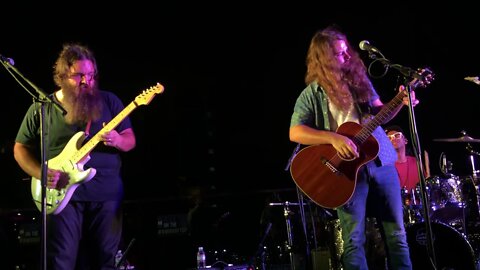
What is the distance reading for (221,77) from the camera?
768 cm

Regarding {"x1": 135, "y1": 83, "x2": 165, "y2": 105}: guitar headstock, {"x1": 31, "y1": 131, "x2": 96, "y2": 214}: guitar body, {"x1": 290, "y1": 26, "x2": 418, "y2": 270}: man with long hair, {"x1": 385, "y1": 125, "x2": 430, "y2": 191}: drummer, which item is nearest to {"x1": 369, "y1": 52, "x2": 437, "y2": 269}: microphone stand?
{"x1": 290, "y1": 26, "x2": 418, "y2": 270}: man with long hair

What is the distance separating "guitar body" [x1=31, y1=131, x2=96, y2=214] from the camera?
10.3ft

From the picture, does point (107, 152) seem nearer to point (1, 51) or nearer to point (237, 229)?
point (237, 229)

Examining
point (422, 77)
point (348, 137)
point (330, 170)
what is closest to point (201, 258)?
point (330, 170)

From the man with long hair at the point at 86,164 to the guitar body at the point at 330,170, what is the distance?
1.28 m

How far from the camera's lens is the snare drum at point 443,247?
4.36 m

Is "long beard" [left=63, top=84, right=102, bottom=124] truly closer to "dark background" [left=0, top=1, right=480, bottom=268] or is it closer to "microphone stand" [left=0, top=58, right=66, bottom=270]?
"microphone stand" [left=0, top=58, right=66, bottom=270]

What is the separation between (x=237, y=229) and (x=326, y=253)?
158 centimetres

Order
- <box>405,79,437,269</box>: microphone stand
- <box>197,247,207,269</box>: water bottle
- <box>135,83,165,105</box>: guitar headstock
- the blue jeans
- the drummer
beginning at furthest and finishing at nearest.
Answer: <box>197,247,207,269</box>: water bottle < the drummer < <box>135,83,165,105</box>: guitar headstock < the blue jeans < <box>405,79,437,269</box>: microphone stand

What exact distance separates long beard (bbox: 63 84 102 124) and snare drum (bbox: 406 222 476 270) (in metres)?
3.10

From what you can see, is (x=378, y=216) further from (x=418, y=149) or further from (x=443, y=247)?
(x=443, y=247)

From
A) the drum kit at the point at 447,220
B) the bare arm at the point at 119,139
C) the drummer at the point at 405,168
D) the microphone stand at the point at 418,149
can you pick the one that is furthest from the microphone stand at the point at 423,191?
the drummer at the point at 405,168

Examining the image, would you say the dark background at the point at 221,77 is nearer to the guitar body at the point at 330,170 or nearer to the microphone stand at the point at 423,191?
the guitar body at the point at 330,170

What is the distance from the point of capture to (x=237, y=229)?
6410 millimetres
